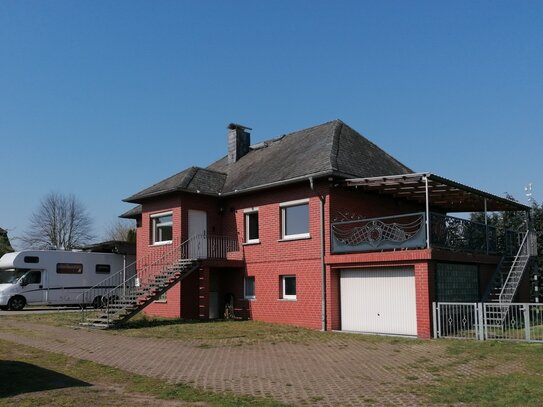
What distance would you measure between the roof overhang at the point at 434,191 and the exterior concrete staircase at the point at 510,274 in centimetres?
157

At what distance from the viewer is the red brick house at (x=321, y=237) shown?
17562mm

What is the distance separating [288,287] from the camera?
2111 centimetres

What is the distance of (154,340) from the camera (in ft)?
51.7

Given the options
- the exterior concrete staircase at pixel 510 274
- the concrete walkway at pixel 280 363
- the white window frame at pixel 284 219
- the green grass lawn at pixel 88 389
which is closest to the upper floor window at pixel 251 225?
the white window frame at pixel 284 219

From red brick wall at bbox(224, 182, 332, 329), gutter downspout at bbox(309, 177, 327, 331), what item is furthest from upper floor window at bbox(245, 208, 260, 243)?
gutter downspout at bbox(309, 177, 327, 331)

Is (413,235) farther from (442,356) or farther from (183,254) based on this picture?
(183,254)

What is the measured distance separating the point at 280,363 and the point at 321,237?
7.73 meters

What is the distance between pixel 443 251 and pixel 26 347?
11.8 metres

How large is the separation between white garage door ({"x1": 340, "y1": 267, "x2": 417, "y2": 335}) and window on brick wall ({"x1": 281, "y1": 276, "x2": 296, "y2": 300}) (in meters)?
2.30

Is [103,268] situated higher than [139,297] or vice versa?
[103,268]

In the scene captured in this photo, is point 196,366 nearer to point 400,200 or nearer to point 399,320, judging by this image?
point 399,320

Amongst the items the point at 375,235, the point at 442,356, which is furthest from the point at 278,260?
the point at 442,356

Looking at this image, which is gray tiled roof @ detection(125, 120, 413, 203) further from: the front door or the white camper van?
the white camper van

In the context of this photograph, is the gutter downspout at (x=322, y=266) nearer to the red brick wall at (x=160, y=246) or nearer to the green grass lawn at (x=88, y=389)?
the red brick wall at (x=160, y=246)
